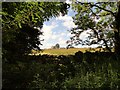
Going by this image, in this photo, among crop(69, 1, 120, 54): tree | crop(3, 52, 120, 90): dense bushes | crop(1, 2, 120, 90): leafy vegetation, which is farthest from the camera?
crop(69, 1, 120, 54): tree

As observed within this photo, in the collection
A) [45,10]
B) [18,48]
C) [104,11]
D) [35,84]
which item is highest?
[104,11]

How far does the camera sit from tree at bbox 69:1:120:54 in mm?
20609

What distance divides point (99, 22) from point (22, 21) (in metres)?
11.9

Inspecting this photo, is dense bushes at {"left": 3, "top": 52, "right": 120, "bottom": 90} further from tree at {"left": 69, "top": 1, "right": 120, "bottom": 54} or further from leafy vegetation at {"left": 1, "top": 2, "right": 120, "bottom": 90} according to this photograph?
tree at {"left": 69, "top": 1, "right": 120, "bottom": 54}

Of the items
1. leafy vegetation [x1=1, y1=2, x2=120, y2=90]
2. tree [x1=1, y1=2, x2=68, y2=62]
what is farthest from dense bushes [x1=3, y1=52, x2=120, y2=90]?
tree [x1=1, y1=2, x2=68, y2=62]

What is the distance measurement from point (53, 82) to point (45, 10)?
13.6 feet

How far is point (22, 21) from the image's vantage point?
10.8 metres

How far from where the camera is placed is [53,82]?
10516mm

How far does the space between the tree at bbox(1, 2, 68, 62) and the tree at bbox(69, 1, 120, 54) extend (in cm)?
176

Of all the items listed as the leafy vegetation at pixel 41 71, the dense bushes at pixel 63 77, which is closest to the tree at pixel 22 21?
the leafy vegetation at pixel 41 71

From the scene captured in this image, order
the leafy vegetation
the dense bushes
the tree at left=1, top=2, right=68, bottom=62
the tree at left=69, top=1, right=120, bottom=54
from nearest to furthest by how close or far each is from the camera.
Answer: the dense bushes
the leafy vegetation
the tree at left=1, top=2, right=68, bottom=62
the tree at left=69, top=1, right=120, bottom=54

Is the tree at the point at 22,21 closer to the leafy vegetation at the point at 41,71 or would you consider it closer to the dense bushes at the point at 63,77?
the leafy vegetation at the point at 41,71

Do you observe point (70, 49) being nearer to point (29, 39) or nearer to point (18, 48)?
point (29, 39)

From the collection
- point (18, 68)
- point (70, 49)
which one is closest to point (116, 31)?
point (70, 49)
